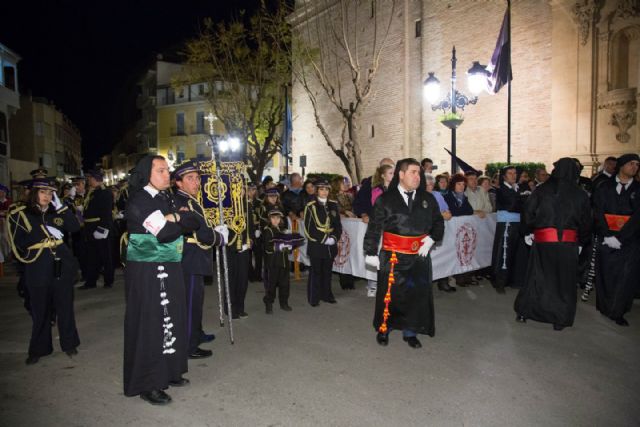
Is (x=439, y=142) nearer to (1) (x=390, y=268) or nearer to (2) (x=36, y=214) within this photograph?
(1) (x=390, y=268)

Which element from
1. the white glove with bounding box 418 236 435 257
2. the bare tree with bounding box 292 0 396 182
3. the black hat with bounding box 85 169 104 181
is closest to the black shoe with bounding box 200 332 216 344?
the white glove with bounding box 418 236 435 257

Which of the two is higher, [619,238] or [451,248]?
[619,238]

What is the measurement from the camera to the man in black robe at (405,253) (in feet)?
18.0

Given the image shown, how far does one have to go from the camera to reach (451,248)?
862 cm

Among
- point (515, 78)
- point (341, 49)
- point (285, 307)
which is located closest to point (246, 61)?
point (341, 49)

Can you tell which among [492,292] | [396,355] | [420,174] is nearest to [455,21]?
[492,292]

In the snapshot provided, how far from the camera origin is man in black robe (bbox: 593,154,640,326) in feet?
21.1

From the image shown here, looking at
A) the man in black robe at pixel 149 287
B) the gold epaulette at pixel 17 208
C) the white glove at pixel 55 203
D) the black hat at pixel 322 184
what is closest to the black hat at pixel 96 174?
the white glove at pixel 55 203

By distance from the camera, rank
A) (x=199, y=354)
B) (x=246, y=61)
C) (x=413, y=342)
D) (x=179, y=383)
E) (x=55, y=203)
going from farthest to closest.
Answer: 1. (x=246, y=61)
2. (x=413, y=342)
3. (x=55, y=203)
4. (x=199, y=354)
5. (x=179, y=383)

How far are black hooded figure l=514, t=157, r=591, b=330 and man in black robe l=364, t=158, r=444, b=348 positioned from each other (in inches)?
68.0

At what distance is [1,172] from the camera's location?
107 ft

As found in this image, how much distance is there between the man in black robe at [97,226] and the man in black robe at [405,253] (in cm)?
602

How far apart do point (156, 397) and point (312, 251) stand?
155 inches

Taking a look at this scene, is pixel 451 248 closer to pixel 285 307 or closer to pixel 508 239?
pixel 508 239
